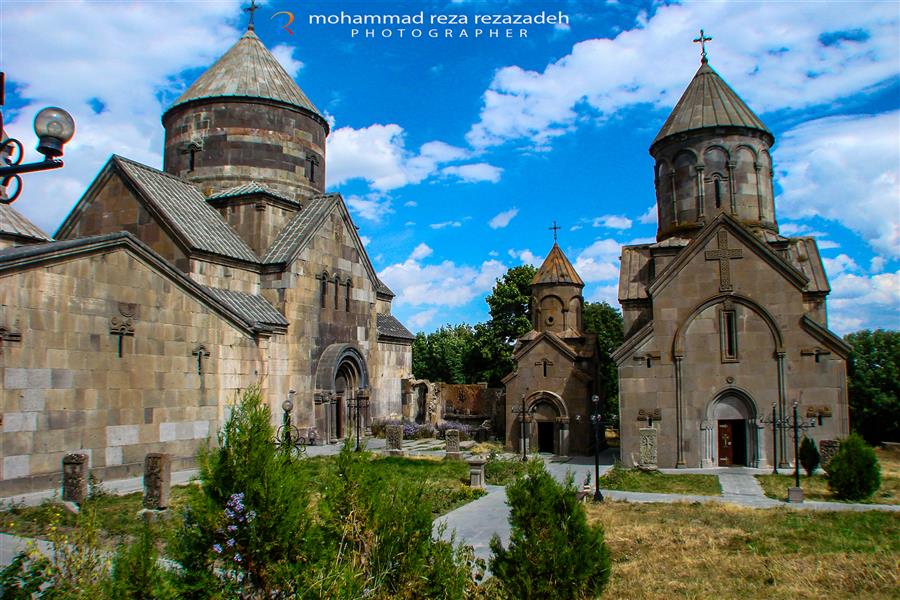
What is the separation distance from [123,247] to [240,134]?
8624 mm

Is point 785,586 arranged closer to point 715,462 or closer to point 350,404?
point 715,462

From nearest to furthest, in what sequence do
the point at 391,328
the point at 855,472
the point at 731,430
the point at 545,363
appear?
the point at 855,472, the point at 731,430, the point at 545,363, the point at 391,328

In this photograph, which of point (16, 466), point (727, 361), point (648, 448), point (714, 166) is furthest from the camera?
point (714, 166)

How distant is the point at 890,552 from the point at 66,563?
8.25 m

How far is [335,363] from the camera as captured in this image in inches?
716

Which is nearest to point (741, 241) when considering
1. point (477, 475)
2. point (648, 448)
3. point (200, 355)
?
point (648, 448)

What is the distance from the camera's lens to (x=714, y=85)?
66.4ft

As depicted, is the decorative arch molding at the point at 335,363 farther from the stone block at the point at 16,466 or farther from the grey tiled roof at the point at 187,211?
the stone block at the point at 16,466

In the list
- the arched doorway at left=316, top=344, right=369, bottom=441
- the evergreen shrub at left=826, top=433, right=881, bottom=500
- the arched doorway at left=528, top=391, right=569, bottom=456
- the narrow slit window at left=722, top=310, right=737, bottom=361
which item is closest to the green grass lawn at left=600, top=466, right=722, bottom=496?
the evergreen shrub at left=826, top=433, right=881, bottom=500

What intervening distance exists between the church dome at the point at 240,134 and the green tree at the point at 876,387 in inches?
819

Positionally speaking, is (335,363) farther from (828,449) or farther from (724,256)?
(828,449)

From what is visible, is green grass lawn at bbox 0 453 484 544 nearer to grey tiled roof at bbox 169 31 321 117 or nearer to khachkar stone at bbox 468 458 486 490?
khachkar stone at bbox 468 458 486 490

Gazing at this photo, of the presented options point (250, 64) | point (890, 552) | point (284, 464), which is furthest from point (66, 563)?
point (250, 64)

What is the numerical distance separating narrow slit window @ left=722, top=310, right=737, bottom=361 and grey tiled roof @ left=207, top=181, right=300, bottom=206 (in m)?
12.1
